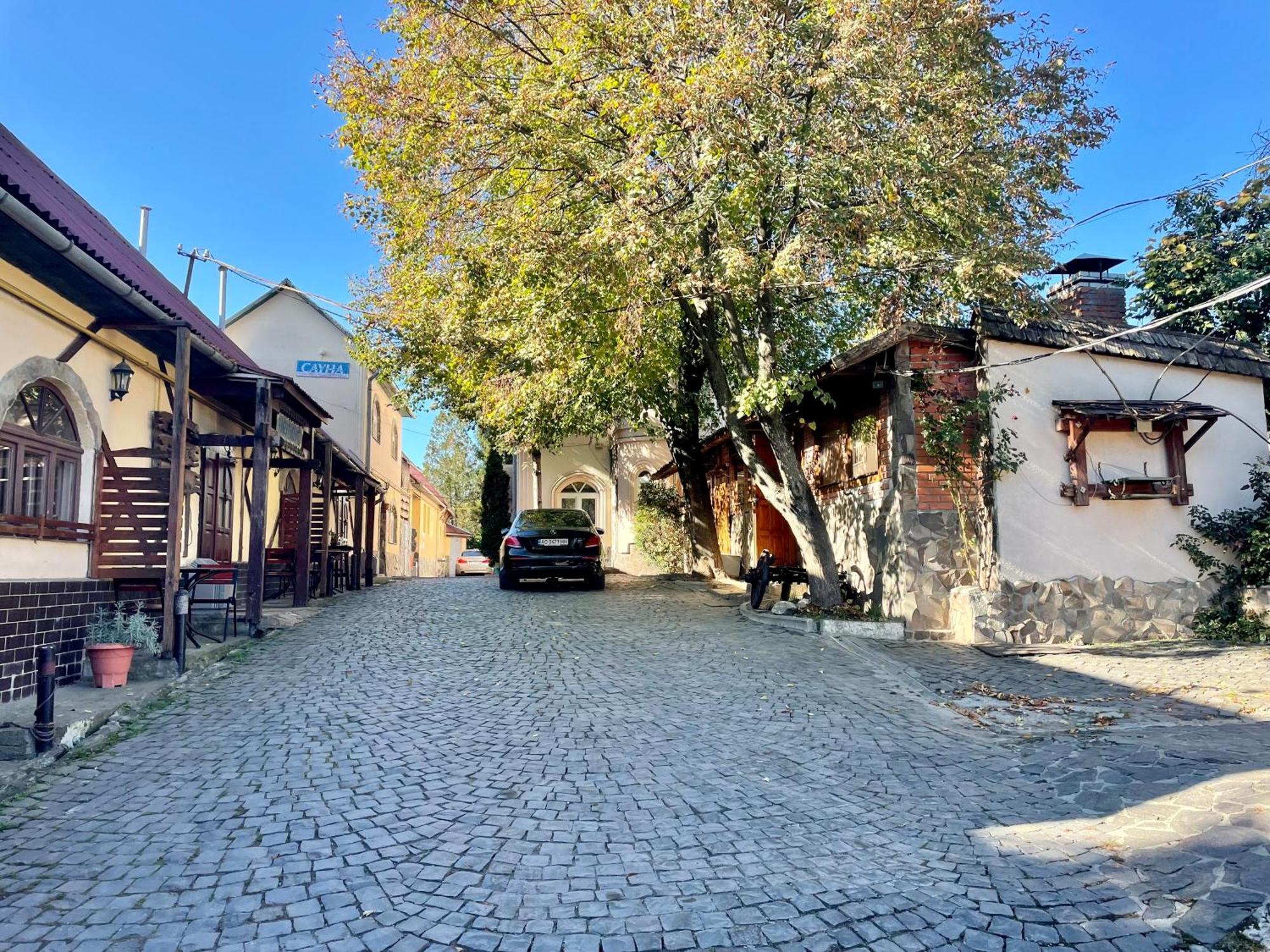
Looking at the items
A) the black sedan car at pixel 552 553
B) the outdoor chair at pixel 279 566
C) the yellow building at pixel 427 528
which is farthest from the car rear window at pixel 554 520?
the yellow building at pixel 427 528

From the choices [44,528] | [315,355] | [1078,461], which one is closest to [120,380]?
[44,528]

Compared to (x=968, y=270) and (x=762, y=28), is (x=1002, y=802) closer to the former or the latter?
(x=968, y=270)

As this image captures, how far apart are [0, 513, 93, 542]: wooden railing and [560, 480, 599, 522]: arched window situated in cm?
1943

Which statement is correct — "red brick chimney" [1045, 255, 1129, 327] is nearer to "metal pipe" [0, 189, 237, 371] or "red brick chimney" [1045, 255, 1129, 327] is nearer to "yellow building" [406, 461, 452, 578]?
"metal pipe" [0, 189, 237, 371]

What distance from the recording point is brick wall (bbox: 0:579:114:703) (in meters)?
6.14

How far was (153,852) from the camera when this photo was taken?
379cm

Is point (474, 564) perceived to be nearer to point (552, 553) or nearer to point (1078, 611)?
point (552, 553)

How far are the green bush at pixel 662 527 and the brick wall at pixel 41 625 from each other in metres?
14.6

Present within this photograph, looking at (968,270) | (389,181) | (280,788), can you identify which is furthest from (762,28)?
(280,788)

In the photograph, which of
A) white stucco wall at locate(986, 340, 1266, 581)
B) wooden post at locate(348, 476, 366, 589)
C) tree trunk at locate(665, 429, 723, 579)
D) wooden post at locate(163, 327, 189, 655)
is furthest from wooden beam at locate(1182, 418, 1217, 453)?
wooden post at locate(348, 476, 366, 589)

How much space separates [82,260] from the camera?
5.63 m

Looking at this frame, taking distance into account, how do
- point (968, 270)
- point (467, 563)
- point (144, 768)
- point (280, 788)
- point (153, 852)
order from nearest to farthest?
point (153, 852) < point (280, 788) < point (144, 768) < point (968, 270) < point (467, 563)

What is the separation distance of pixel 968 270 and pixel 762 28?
3221 millimetres

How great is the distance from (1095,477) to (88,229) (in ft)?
37.3
